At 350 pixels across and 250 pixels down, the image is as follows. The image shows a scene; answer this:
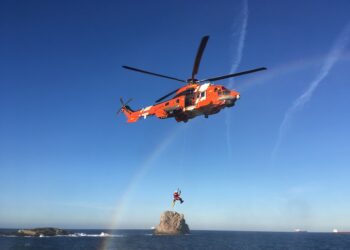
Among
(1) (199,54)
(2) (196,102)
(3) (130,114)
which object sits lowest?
(2) (196,102)

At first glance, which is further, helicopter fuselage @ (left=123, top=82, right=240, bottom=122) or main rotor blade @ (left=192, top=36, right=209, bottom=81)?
helicopter fuselage @ (left=123, top=82, right=240, bottom=122)

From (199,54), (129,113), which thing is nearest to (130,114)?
(129,113)

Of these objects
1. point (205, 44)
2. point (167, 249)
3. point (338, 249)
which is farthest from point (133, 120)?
point (338, 249)

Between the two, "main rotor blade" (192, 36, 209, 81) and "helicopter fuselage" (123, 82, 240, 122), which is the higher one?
"main rotor blade" (192, 36, 209, 81)

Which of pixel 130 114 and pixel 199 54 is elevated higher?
pixel 130 114

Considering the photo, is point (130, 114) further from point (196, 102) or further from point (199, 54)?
point (199, 54)

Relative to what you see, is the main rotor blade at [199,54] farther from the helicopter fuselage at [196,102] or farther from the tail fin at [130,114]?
the tail fin at [130,114]

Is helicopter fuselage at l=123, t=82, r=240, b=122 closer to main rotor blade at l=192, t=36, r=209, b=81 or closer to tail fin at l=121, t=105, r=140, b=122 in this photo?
main rotor blade at l=192, t=36, r=209, b=81

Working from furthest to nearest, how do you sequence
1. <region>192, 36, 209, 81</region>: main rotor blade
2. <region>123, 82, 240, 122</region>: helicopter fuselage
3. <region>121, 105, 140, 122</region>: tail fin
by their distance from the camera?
<region>121, 105, 140, 122</region>: tail fin → <region>123, 82, 240, 122</region>: helicopter fuselage → <region>192, 36, 209, 81</region>: main rotor blade

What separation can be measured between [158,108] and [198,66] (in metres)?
6.33

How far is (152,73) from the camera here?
29.5 meters

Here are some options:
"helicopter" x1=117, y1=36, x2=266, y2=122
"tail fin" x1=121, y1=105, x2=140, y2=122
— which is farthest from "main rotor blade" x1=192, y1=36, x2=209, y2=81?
"tail fin" x1=121, y1=105, x2=140, y2=122

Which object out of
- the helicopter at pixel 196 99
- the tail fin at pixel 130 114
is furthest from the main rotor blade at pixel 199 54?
the tail fin at pixel 130 114

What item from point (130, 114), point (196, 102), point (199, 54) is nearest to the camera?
point (199, 54)
